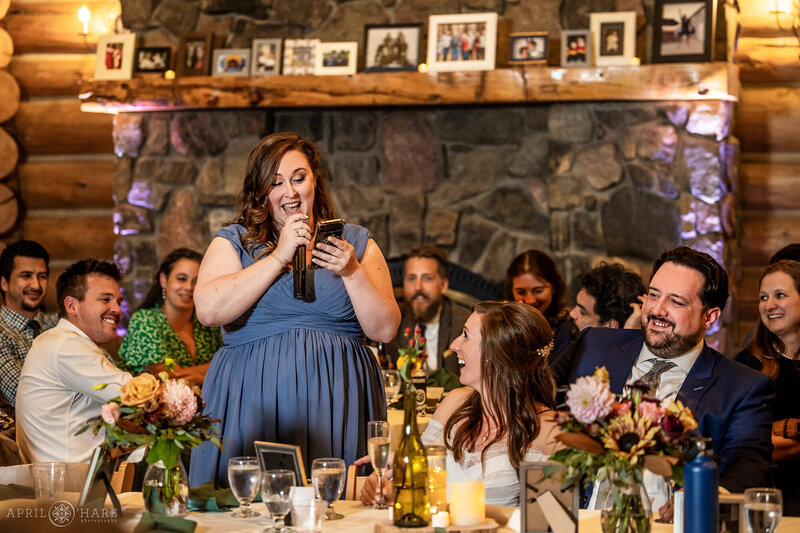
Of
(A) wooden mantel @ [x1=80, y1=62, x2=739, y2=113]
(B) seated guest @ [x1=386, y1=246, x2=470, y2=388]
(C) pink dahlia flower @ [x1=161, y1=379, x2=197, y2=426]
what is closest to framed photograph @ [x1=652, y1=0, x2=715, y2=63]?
(A) wooden mantel @ [x1=80, y1=62, x2=739, y2=113]

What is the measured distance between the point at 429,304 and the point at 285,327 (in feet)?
8.78

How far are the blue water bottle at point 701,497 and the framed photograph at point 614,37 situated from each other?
3.72 metres

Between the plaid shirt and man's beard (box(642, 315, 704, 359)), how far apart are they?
259 cm

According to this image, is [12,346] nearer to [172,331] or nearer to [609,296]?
[172,331]

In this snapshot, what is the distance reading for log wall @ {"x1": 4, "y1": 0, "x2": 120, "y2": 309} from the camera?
623 cm

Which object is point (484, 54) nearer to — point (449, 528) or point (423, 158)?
point (423, 158)

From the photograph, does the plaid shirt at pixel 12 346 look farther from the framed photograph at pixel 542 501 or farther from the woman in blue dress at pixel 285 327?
the framed photograph at pixel 542 501

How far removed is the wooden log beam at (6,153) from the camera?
20.3ft

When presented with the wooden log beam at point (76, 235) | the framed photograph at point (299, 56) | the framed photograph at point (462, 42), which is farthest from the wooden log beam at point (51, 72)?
the framed photograph at point (462, 42)

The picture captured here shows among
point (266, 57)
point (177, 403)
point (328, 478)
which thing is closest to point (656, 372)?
point (328, 478)

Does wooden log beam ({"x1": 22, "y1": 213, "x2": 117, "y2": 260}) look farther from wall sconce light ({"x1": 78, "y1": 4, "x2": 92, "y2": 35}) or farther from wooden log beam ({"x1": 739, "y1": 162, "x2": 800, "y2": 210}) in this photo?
wooden log beam ({"x1": 739, "y1": 162, "x2": 800, "y2": 210})

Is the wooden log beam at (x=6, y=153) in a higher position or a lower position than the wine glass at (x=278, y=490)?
higher

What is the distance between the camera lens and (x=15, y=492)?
2090 millimetres

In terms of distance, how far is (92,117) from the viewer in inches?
247
